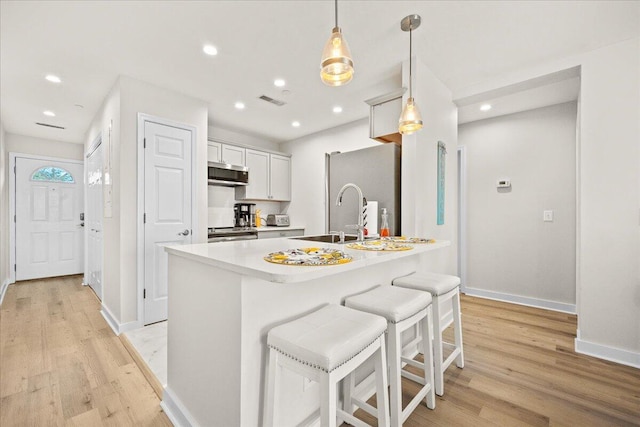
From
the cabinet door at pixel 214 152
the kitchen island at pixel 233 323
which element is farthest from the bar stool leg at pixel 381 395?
the cabinet door at pixel 214 152

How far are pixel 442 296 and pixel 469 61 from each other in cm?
208

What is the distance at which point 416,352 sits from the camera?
2.36 metres

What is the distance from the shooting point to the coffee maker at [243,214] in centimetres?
473

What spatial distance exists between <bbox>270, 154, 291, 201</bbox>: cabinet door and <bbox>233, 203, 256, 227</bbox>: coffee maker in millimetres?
446

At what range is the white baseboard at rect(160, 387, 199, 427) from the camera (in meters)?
1.50

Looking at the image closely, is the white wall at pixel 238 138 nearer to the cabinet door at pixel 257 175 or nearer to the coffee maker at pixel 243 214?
the cabinet door at pixel 257 175

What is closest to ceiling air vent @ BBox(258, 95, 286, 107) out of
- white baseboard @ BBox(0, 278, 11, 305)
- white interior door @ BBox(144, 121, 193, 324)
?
white interior door @ BBox(144, 121, 193, 324)

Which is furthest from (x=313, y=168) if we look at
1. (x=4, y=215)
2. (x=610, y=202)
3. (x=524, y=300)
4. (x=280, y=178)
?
(x=4, y=215)

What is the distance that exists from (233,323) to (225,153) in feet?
11.6

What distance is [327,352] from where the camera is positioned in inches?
40.5

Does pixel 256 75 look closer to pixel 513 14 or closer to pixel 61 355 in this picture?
pixel 513 14

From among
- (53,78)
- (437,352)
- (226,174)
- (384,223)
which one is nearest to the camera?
(437,352)

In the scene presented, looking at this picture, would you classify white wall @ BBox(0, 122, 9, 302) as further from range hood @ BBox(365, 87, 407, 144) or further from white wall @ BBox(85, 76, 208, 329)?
range hood @ BBox(365, 87, 407, 144)

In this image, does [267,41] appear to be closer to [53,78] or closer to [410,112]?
[410,112]
